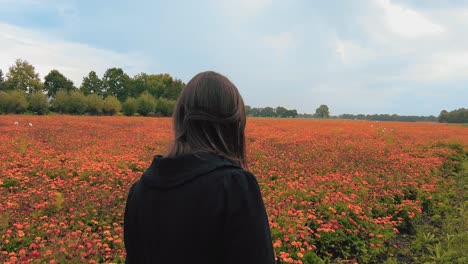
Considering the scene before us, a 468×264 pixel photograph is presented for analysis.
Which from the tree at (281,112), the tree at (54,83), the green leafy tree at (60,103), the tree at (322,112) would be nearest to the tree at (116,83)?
the tree at (54,83)

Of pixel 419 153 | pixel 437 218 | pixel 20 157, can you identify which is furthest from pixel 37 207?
pixel 419 153

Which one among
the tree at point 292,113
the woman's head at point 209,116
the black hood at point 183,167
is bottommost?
the black hood at point 183,167

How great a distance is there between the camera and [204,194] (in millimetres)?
1203

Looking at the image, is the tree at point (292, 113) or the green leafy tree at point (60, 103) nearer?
the green leafy tree at point (60, 103)

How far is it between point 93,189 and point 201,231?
570 centimetres

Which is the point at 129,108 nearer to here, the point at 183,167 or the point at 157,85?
the point at 157,85

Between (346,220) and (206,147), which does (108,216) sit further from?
(206,147)

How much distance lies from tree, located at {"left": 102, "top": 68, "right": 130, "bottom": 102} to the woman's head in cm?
7899

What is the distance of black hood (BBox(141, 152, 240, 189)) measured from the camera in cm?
123

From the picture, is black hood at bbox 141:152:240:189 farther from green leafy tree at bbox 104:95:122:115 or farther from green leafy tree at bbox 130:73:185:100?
green leafy tree at bbox 130:73:185:100

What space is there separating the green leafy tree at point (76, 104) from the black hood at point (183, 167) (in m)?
51.2

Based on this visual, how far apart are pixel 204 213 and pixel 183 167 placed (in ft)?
0.61

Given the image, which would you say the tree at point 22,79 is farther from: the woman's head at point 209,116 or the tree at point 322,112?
the tree at point 322,112

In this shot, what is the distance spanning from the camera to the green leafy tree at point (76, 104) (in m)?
47.4
